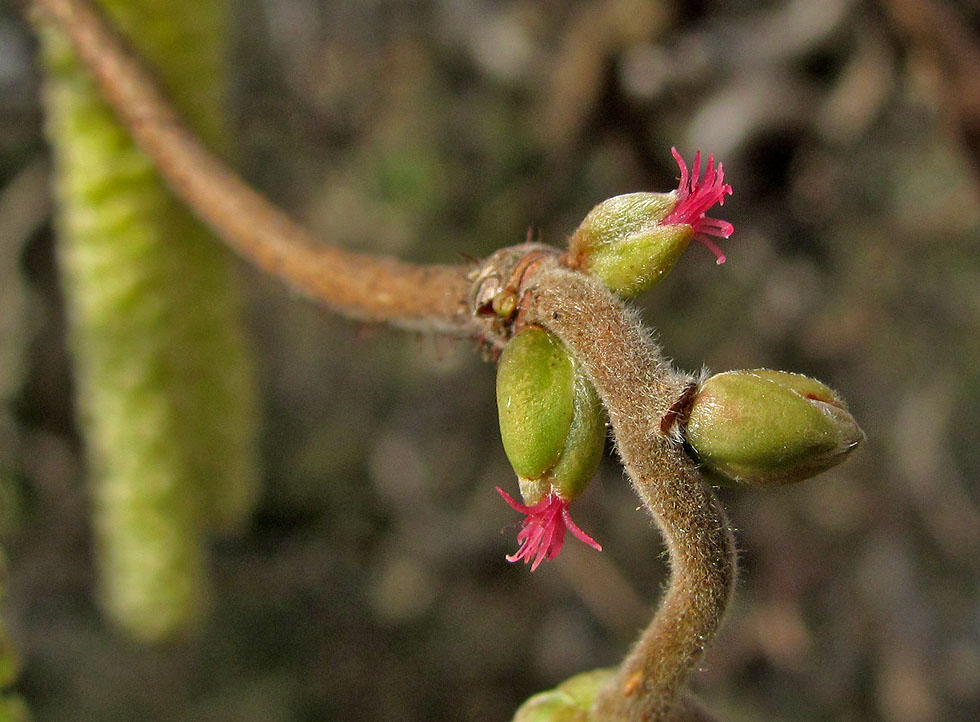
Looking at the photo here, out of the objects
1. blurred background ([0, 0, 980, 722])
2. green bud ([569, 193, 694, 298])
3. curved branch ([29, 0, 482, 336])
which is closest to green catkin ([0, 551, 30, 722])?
curved branch ([29, 0, 482, 336])

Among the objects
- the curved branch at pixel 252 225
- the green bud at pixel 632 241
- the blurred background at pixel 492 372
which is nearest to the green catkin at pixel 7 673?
the curved branch at pixel 252 225

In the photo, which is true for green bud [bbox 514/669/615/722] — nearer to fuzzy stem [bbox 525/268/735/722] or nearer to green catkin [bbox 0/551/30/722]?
fuzzy stem [bbox 525/268/735/722]

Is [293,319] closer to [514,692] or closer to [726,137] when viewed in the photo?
[514,692]

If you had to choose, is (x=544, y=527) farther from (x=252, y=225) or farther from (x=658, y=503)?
(x=252, y=225)

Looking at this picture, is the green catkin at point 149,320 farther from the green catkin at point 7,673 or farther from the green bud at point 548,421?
the green bud at point 548,421

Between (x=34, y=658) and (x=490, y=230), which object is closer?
(x=34, y=658)

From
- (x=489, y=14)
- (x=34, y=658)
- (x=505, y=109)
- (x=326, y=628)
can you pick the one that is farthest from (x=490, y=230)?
(x=34, y=658)
